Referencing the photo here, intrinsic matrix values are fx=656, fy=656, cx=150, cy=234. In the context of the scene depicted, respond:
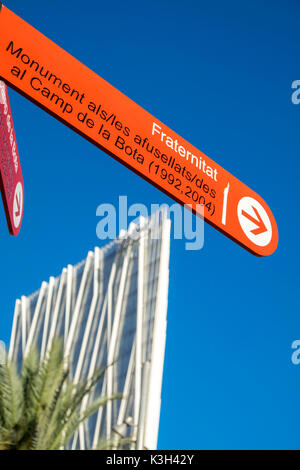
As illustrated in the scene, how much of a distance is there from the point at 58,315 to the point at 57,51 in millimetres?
47132

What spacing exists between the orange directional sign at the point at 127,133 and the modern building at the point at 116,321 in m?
28.8

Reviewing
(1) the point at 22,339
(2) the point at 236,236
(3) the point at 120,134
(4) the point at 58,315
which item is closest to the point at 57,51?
(3) the point at 120,134

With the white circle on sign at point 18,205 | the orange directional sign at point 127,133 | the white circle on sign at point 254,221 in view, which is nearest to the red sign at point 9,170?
the white circle on sign at point 18,205

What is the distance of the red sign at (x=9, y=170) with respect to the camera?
13.4ft

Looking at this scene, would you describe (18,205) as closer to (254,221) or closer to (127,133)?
(127,133)

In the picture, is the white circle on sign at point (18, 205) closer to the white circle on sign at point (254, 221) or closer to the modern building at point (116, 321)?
the white circle on sign at point (254, 221)

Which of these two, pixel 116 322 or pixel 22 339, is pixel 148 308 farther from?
pixel 22 339

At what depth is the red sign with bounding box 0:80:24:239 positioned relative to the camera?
4094 millimetres

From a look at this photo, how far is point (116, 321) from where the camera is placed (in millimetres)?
42594

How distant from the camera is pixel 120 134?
425 centimetres

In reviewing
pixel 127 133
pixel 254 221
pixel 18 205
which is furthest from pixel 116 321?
pixel 127 133

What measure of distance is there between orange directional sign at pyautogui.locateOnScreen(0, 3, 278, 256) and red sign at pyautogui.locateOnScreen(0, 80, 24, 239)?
0.40m

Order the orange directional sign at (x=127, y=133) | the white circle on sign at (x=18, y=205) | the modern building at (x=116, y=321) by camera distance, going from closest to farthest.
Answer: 1. the orange directional sign at (x=127, y=133)
2. the white circle on sign at (x=18, y=205)
3. the modern building at (x=116, y=321)

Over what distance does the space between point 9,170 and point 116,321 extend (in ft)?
127
